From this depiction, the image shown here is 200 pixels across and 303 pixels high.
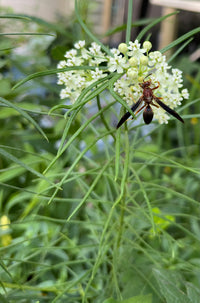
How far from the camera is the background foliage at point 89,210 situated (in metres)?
0.48

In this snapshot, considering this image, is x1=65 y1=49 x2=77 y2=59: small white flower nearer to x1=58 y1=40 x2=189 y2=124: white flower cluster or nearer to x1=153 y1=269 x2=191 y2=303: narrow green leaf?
x1=58 y1=40 x2=189 y2=124: white flower cluster

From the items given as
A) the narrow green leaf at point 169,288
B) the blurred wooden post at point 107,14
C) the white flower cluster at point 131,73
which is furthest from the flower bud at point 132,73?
the blurred wooden post at point 107,14

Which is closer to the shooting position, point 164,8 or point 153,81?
point 153,81

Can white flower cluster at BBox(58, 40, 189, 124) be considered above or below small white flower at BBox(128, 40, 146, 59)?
below

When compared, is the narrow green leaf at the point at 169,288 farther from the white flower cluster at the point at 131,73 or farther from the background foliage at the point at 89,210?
the white flower cluster at the point at 131,73

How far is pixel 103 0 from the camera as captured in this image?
8.22 ft

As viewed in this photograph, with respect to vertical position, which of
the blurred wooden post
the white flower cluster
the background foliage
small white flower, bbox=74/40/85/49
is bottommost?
the background foliage

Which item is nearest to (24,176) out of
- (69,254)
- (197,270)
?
(69,254)

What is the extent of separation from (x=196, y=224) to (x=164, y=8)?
3.87 feet

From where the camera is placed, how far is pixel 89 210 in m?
0.81

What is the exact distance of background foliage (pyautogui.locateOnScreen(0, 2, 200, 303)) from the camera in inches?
19.0

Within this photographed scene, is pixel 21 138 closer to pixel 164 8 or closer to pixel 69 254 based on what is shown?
pixel 69 254

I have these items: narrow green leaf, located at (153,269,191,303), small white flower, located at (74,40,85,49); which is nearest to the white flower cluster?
small white flower, located at (74,40,85,49)

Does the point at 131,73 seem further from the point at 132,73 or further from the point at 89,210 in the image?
the point at 89,210
